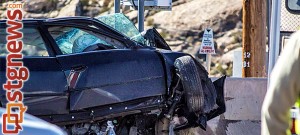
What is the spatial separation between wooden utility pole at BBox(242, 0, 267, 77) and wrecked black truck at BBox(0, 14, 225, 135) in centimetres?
364

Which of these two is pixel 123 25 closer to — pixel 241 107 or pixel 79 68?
pixel 79 68

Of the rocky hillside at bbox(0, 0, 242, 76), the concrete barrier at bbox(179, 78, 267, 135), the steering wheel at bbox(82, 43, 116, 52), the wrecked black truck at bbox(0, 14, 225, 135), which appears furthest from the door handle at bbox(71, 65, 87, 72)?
the rocky hillside at bbox(0, 0, 242, 76)

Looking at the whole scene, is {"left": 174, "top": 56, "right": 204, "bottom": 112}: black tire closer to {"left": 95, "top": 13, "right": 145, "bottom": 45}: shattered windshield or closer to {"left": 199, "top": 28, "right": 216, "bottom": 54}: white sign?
{"left": 95, "top": 13, "right": 145, "bottom": 45}: shattered windshield

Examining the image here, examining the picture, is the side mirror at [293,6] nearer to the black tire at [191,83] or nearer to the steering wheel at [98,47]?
the black tire at [191,83]

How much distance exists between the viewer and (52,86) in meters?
7.25

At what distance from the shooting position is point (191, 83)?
300 inches

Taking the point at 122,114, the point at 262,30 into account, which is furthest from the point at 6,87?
the point at 262,30

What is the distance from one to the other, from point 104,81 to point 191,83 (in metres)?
0.95

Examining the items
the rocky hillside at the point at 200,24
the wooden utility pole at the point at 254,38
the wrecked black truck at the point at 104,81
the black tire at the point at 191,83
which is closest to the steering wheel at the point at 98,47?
the wrecked black truck at the point at 104,81

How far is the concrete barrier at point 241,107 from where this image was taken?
9.45 meters

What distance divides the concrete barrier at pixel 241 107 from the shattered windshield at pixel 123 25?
176 centimetres

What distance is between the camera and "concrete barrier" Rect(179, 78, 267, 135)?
9.45 m

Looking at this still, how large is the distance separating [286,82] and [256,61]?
857cm

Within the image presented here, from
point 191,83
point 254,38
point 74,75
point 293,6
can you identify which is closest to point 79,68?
point 74,75
